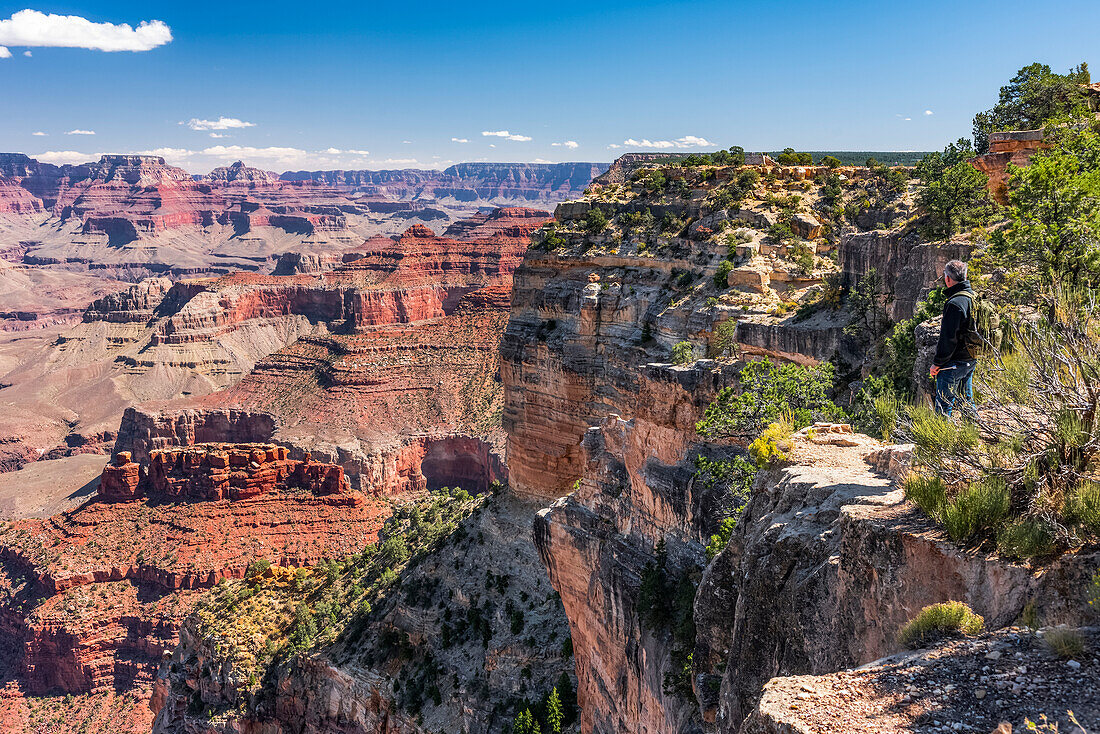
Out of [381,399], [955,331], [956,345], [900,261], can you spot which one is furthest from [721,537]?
[381,399]

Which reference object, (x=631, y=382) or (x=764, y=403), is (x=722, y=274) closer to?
(x=631, y=382)

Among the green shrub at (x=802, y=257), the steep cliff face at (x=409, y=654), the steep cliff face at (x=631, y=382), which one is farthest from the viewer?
the green shrub at (x=802, y=257)

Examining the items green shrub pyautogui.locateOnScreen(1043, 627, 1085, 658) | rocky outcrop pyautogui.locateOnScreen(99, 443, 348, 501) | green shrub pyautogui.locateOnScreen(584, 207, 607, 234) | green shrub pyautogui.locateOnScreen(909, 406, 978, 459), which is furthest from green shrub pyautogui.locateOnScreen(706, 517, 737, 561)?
rocky outcrop pyautogui.locateOnScreen(99, 443, 348, 501)

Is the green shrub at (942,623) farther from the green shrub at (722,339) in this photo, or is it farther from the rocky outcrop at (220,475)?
the rocky outcrop at (220,475)

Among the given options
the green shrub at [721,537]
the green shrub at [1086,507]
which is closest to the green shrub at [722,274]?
the green shrub at [721,537]

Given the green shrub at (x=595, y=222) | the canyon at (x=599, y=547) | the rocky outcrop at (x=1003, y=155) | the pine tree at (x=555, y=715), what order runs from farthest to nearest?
the green shrub at (x=595, y=222) < the pine tree at (x=555, y=715) < the rocky outcrop at (x=1003, y=155) < the canyon at (x=599, y=547)

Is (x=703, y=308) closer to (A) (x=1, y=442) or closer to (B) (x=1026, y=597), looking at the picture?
(B) (x=1026, y=597)

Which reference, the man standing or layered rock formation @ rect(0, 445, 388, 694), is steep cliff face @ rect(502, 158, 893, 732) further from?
layered rock formation @ rect(0, 445, 388, 694)
